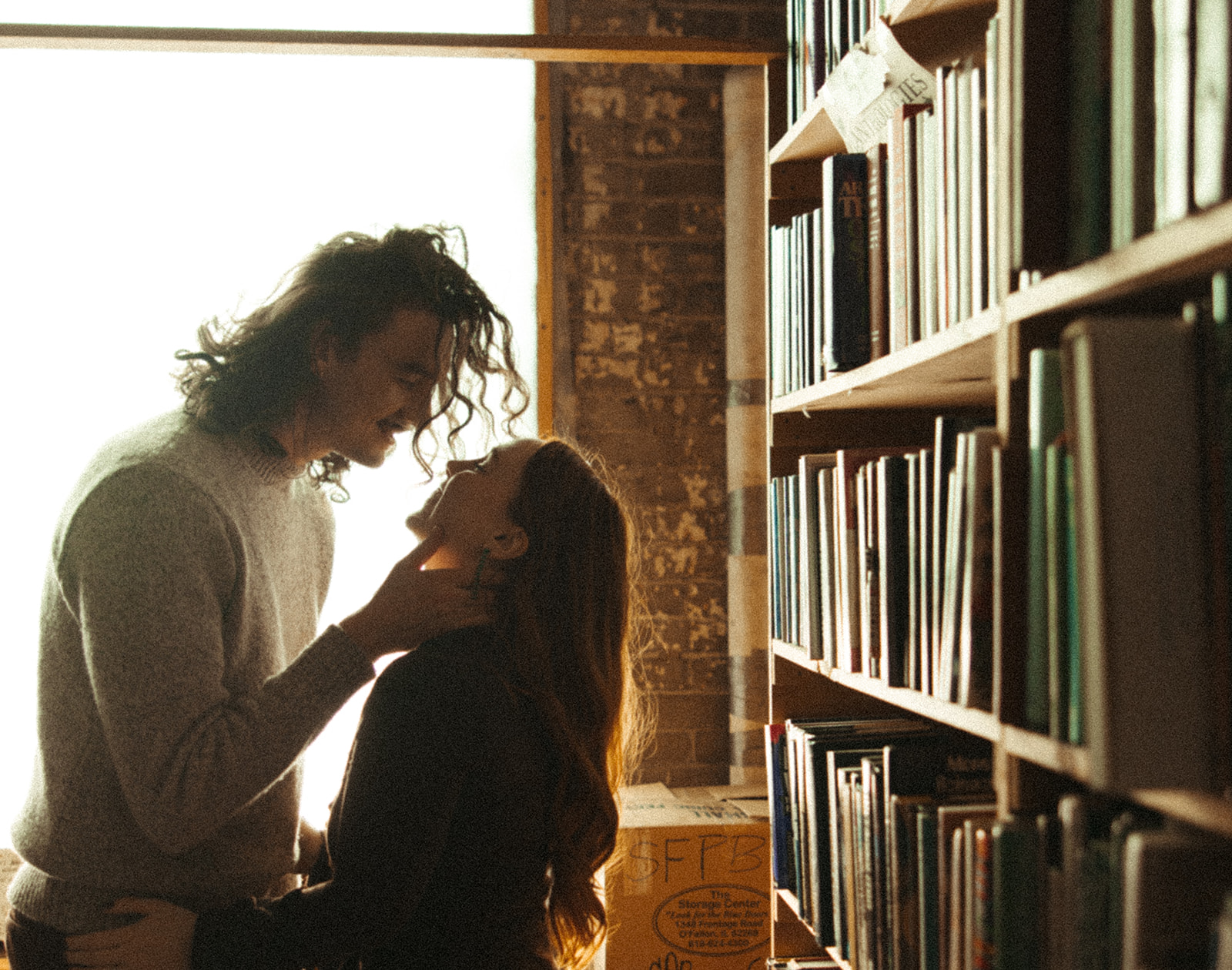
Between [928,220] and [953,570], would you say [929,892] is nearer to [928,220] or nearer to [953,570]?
[953,570]

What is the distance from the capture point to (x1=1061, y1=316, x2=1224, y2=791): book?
0.61 m

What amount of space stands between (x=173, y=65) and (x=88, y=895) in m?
2.10

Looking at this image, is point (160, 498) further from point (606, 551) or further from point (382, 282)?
point (606, 551)

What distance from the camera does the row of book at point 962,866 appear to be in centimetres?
64

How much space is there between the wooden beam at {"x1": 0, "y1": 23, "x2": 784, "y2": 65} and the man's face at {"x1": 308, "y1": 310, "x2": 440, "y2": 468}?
55cm

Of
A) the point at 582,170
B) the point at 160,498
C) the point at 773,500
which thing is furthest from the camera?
the point at 582,170

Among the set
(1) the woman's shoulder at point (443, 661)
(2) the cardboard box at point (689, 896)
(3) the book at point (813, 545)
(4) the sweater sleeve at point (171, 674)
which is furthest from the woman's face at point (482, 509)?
(2) the cardboard box at point (689, 896)

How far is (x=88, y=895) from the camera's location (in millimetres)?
1199

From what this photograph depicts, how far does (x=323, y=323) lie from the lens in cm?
144

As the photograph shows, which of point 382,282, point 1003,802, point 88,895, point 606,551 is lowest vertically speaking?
point 88,895

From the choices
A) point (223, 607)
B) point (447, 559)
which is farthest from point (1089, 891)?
point (223, 607)

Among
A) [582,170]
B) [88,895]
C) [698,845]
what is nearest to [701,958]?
[698,845]

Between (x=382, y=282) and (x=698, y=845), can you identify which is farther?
(x=698, y=845)

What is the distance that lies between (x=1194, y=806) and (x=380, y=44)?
1.61 metres
